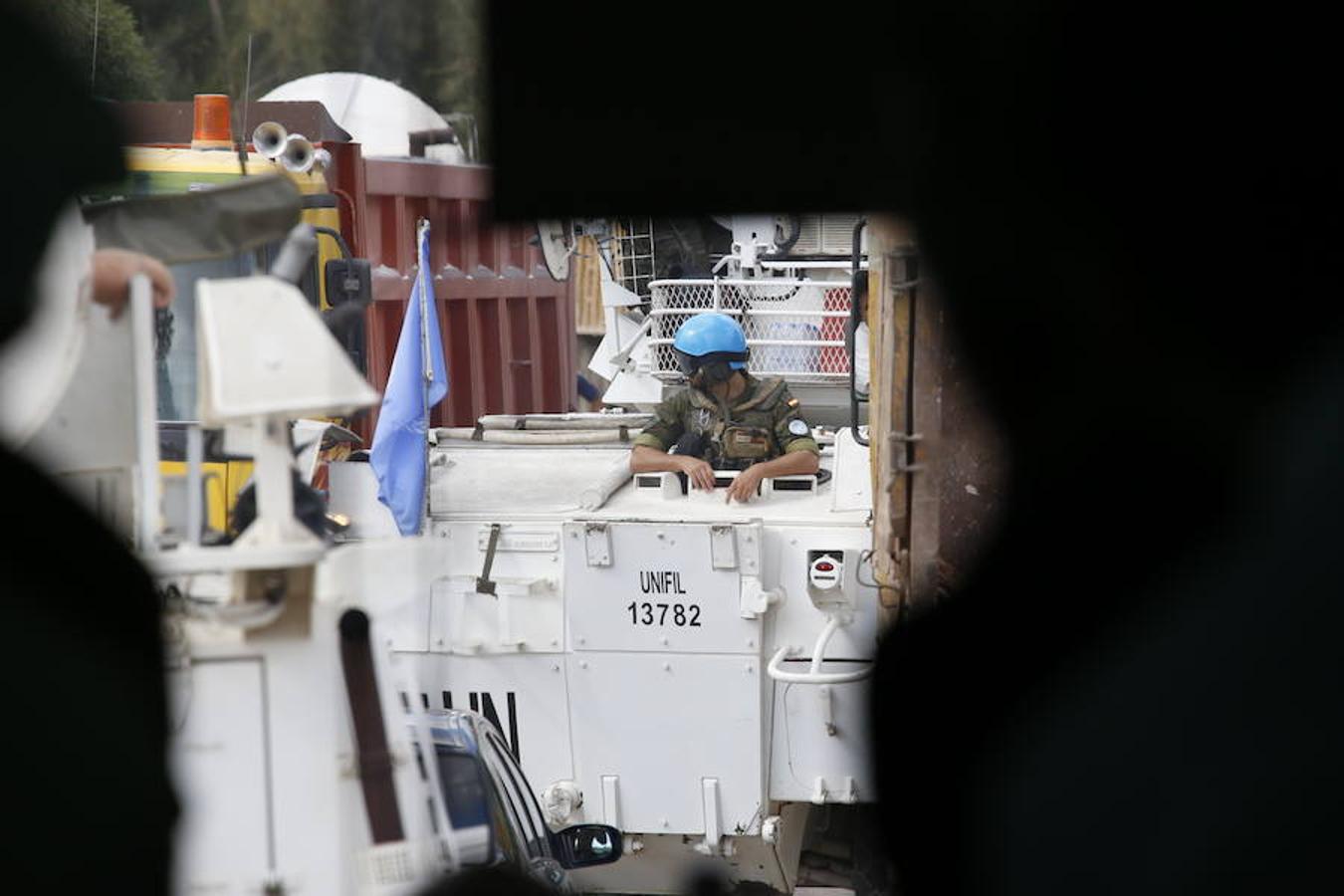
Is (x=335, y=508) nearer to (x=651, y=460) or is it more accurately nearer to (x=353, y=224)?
(x=353, y=224)

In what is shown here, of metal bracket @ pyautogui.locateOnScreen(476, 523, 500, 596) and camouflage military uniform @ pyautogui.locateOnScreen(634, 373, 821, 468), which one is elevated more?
camouflage military uniform @ pyautogui.locateOnScreen(634, 373, 821, 468)

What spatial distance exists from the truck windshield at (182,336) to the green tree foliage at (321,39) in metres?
0.20

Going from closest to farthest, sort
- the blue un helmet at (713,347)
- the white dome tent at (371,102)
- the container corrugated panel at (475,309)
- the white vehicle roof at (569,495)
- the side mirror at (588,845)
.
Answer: the white dome tent at (371,102) < the side mirror at (588,845) < the container corrugated panel at (475,309) < the white vehicle roof at (569,495) < the blue un helmet at (713,347)

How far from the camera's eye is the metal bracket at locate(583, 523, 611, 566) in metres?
6.75

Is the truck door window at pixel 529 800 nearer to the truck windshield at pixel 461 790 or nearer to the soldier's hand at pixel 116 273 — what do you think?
the truck windshield at pixel 461 790

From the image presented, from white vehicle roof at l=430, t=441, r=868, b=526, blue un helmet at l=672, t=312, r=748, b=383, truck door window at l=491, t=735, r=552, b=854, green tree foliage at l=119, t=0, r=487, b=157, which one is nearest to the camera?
green tree foliage at l=119, t=0, r=487, b=157

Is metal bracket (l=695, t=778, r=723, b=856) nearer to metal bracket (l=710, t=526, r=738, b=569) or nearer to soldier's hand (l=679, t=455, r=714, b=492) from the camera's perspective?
metal bracket (l=710, t=526, r=738, b=569)

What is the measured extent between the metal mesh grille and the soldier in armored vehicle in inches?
43.3

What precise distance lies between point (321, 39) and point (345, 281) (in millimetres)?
1430

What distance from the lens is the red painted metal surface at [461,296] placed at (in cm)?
569

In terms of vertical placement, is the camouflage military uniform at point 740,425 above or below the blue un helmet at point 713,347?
below

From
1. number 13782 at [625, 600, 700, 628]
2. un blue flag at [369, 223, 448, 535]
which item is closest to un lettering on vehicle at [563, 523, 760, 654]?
number 13782 at [625, 600, 700, 628]

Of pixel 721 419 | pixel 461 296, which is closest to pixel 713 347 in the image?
pixel 721 419

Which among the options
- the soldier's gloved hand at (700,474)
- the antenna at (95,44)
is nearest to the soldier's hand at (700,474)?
the soldier's gloved hand at (700,474)
